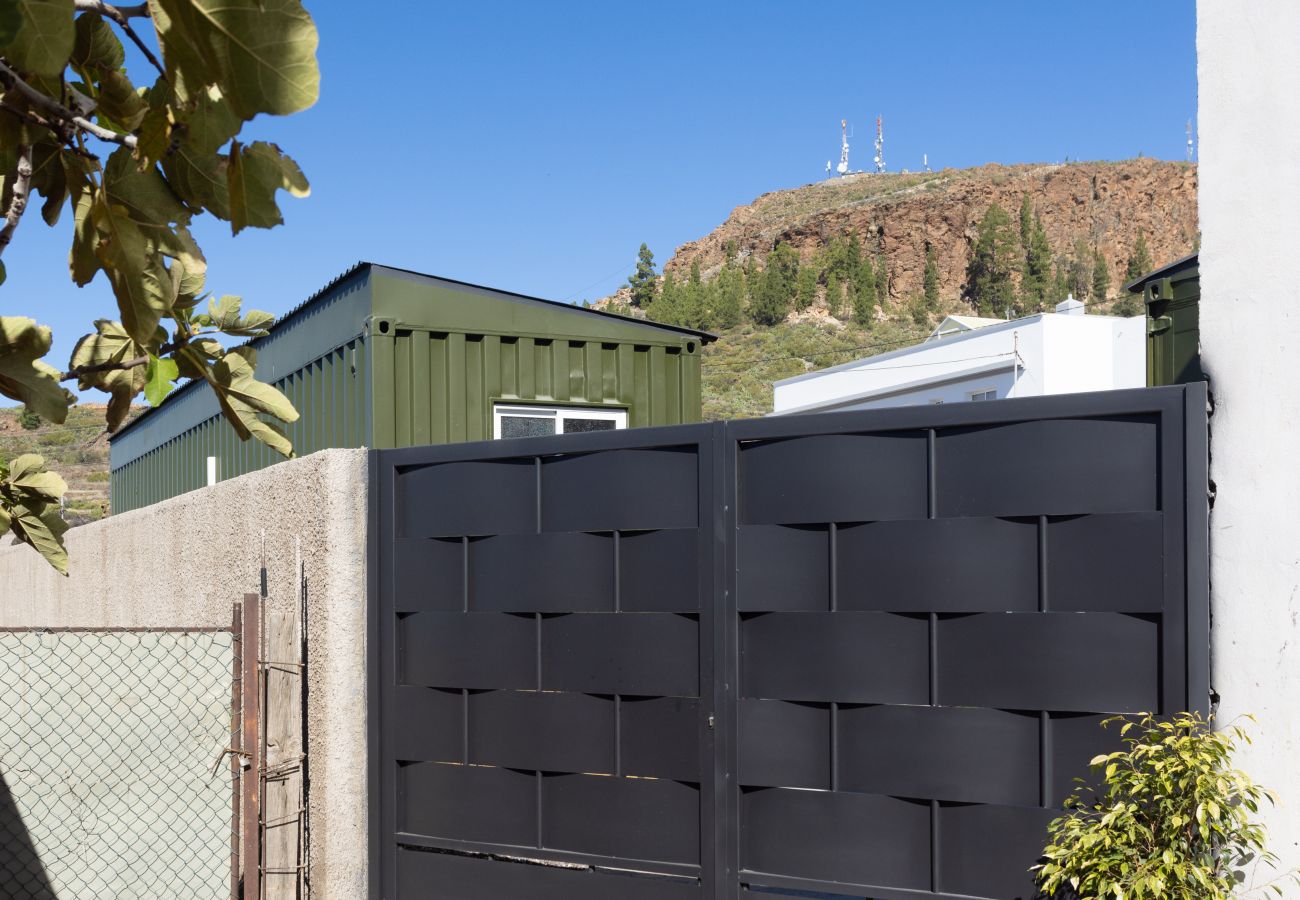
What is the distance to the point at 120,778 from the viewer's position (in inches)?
226

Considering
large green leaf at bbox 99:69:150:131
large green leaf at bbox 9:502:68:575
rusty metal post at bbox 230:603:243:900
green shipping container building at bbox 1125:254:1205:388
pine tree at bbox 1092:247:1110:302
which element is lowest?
rusty metal post at bbox 230:603:243:900

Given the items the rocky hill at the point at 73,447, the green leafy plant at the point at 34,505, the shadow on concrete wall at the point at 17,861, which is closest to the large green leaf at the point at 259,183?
the green leafy plant at the point at 34,505

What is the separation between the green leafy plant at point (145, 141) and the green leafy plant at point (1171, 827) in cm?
259

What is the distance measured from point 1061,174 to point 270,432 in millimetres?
106465

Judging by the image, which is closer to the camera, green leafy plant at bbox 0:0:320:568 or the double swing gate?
green leafy plant at bbox 0:0:320:568

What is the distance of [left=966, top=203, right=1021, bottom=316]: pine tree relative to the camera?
8962cm

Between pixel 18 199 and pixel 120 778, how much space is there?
4370 mm

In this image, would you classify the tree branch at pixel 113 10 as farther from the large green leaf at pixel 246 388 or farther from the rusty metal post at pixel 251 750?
the rusty metal post at pixel 251 750

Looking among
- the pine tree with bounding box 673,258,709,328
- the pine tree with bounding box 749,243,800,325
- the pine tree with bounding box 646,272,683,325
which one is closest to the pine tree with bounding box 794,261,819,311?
the pine tree with bounding box 749,243,800,325

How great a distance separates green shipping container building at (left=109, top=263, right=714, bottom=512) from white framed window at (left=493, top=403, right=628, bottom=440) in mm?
10

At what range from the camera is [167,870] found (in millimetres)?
5539

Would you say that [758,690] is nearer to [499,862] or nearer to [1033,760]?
[1033,760]

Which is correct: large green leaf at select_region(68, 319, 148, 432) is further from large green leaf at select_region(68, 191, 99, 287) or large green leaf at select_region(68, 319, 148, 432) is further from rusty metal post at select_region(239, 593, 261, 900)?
rusty metal post at select_region(239, 593, 261, 900)

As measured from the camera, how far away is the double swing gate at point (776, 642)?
3.63 metres
